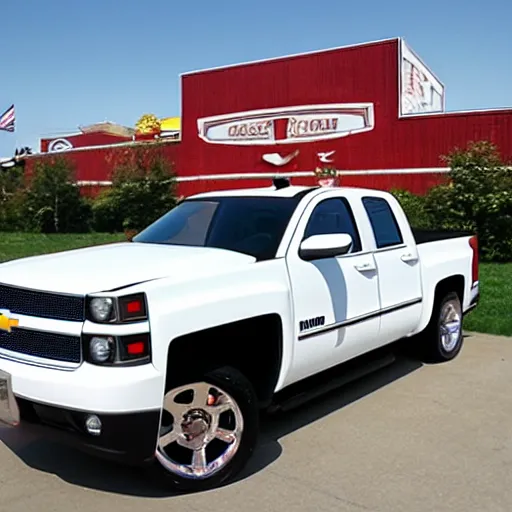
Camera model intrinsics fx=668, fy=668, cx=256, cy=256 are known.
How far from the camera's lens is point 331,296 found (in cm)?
486

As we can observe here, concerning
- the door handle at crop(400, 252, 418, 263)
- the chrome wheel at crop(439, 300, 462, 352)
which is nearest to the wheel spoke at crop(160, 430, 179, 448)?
the door handle at crop(400, 252, 418, 263)

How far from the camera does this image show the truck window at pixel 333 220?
513 centimetres

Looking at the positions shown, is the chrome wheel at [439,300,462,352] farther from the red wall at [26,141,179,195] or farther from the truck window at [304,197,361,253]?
the red wall at [26,141,179,195]

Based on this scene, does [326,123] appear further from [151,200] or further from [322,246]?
[322,246]

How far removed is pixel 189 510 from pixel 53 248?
18492 millimetres

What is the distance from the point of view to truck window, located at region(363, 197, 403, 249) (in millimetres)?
5750

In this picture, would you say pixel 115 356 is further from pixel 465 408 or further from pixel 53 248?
pixel 53 248

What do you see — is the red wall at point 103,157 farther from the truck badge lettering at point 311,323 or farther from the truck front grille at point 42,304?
the truck front grille at point 42,304

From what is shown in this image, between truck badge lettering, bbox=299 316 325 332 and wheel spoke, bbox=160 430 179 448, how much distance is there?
114 cm

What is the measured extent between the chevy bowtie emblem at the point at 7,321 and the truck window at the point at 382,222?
3.03 m

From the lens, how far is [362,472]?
13.9 feet

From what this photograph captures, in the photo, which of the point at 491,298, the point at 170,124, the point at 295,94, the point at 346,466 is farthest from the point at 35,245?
the point at 170,124

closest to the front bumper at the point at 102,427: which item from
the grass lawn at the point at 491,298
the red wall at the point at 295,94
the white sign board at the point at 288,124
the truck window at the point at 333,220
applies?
the truck window at the point at 333,220

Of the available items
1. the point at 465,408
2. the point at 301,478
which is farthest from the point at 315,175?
the point at 301,478
